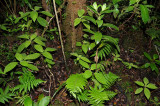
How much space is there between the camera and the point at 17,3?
323 cm

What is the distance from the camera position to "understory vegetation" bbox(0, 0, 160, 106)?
2.21 meters

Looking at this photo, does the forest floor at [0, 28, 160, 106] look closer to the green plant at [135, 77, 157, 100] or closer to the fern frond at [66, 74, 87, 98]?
the green plant at [135, 77, 157, 100]

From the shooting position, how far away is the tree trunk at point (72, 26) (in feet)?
7.40

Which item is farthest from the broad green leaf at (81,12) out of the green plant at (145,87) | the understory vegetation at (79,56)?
the green plant at (145,87)

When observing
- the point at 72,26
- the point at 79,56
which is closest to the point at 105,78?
the point at 79,56

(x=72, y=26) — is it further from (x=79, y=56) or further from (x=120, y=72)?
(x=120, y=72)

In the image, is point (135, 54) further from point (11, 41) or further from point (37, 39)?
point (11, 41)

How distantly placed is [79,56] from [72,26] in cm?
61

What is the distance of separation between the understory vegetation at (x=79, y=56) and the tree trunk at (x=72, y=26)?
22 mm

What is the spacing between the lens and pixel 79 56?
230 cm

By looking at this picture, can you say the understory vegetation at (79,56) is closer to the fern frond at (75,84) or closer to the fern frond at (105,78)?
the fern frond at (105,78)

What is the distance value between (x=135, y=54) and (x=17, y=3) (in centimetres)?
324

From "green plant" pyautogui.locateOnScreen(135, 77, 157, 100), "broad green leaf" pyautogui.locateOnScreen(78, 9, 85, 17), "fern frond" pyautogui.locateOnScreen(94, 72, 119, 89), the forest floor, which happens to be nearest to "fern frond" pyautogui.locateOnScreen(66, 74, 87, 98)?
"fern frond" pyautogui.locateOnScreen(94, 72, 119, 89)

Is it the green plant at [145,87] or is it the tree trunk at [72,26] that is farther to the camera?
the green plant at [145,87]
